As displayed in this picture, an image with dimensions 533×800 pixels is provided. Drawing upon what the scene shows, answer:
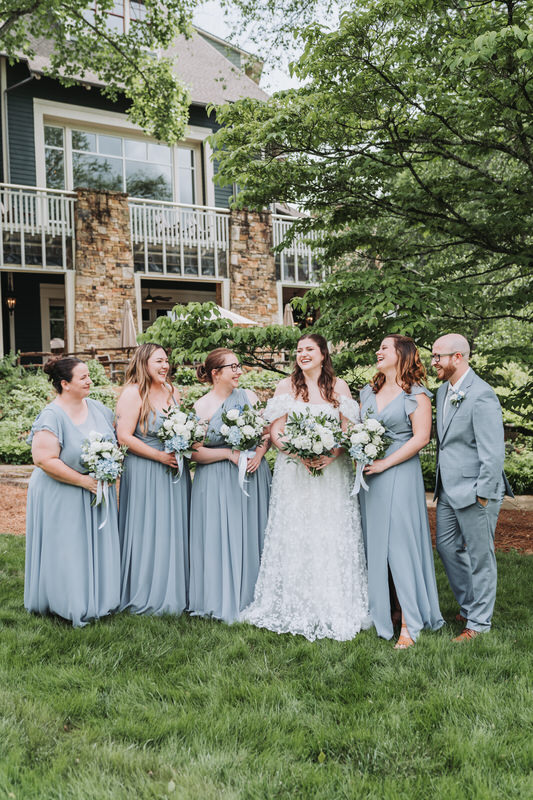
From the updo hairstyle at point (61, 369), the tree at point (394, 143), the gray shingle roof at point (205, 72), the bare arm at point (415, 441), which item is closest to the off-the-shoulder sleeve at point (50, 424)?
the updo hairstyle at point (61, 369)

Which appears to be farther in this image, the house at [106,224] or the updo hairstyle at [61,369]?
the house at [106,224]

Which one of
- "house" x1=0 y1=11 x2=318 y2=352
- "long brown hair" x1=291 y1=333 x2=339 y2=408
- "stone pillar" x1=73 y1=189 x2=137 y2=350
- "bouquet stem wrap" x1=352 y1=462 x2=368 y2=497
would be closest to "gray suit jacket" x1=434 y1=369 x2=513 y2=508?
"bouquet stem wrap" x1=352 y1=462 x2=368 y2=497

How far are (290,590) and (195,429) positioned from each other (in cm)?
139

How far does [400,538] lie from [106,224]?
48.5ft

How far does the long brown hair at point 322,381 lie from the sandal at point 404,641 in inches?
64.9

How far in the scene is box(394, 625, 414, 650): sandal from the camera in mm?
4250

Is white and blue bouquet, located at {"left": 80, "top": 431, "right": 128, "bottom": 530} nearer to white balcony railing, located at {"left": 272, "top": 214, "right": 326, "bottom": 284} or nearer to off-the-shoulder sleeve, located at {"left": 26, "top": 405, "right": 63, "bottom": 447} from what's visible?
off-the-shoulder sleeve, located at {"left": 26, "top": 405, "right": 63, "bottom": 447}

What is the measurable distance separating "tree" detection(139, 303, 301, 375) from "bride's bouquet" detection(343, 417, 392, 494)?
2338 millimetres

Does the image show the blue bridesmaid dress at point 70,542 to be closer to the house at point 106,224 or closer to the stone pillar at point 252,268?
the house at point 106,224

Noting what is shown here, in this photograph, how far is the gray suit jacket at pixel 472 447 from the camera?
4.23m

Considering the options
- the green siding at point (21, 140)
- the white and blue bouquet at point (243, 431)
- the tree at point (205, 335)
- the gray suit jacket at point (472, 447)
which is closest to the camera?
the gray suit jacket at point (472, 447)

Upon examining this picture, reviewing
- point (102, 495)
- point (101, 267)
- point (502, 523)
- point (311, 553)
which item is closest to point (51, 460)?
point (102, 495)

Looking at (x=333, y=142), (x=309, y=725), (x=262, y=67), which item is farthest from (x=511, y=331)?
(x=309, y=725)

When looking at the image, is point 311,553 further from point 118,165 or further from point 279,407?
point 118,165
